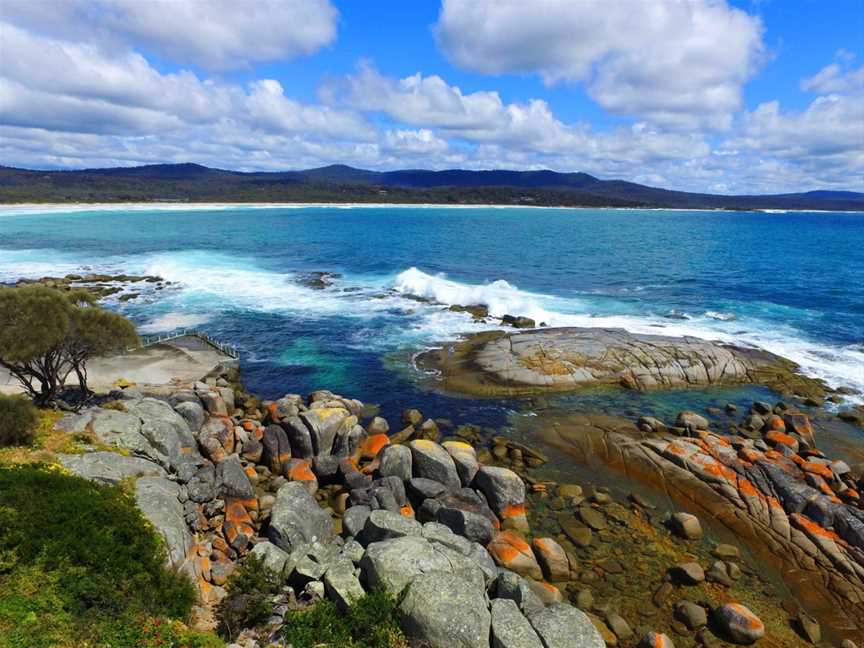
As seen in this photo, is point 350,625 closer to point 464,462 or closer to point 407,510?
point 407,510

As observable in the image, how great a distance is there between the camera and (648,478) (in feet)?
78.0

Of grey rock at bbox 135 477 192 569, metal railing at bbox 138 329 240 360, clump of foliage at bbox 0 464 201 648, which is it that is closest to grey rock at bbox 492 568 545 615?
clump of foliage at bbox 0 464 201 648

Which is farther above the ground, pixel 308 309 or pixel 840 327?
pixel 840 327

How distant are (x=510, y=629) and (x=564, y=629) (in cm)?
163

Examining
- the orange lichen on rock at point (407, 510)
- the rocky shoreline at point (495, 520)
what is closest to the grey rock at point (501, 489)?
the rocky shoreline at point (495, 520)

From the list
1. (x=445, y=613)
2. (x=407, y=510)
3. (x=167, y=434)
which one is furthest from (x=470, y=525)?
(x=167, y=434)

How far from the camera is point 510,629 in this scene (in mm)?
12734

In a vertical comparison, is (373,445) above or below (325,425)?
below

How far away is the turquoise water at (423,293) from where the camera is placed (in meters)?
39.4

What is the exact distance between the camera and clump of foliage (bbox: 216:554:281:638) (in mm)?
13016

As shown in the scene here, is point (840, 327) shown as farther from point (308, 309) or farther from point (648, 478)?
point (308, 309)

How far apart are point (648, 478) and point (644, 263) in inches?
3024

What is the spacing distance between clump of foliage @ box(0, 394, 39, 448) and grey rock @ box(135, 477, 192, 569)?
5213 millimetres

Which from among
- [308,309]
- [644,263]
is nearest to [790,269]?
[644,263]
